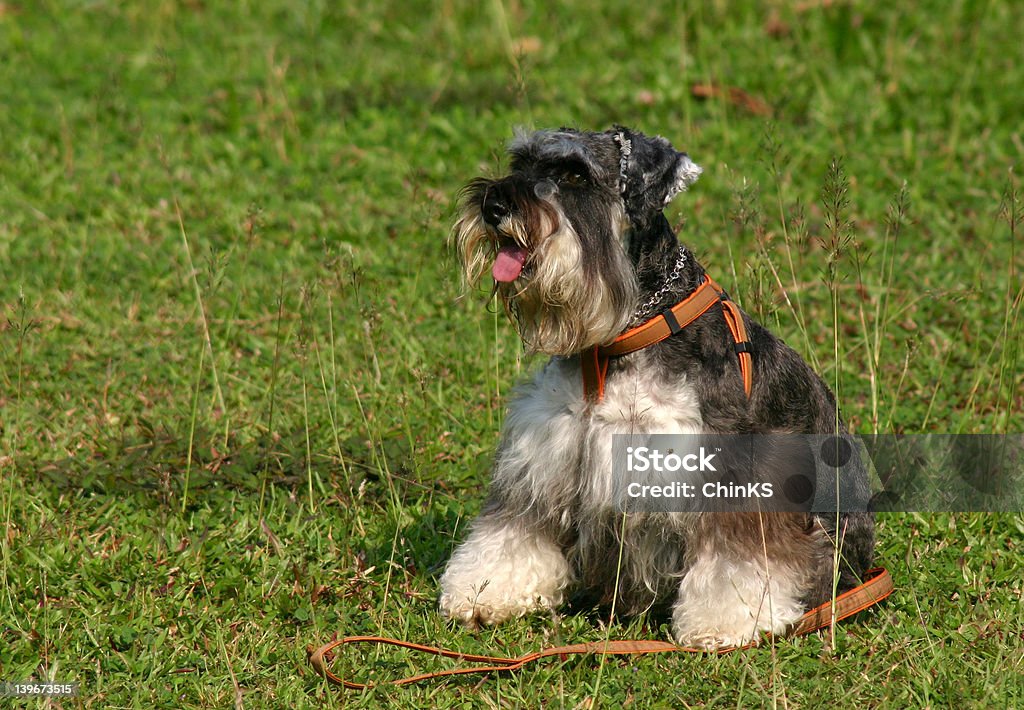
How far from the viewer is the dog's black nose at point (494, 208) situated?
4.01 m

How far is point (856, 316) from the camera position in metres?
6.97

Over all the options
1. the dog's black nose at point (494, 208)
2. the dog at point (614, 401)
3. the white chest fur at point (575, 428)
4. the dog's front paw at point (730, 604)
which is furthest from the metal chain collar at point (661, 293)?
the dog's front paw at point (730, 604)

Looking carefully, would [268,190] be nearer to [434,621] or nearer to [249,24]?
[249,24]

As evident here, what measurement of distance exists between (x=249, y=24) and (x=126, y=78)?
1369 mm

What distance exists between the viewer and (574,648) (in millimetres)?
4227

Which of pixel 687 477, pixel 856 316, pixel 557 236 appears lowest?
pixel 856 316

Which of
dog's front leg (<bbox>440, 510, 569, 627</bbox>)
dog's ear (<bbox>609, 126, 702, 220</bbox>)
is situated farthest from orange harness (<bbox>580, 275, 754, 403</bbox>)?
dog's front leg (<bbox>440, 510, 569, 627</bbox>)

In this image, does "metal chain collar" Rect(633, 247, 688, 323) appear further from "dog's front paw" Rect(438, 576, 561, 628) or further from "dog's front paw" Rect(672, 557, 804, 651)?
"dog's front paw" Rect(438, 576, 561, 628)

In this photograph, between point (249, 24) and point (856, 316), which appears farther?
point (249, 24)

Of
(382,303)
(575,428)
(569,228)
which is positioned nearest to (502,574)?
(575,428)

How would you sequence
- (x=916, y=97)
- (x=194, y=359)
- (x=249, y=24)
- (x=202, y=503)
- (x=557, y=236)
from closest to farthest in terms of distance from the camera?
1. (x=557, y=236)
2. (x=202, y=503)
3. (x=194, y=359)
4. (x=916, y=97)
5. (x=249, y=24)

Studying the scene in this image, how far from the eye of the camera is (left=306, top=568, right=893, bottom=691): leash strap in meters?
4.16

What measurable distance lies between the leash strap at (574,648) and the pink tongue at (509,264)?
1.21 meters

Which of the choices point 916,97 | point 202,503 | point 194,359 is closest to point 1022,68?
point 916,97
